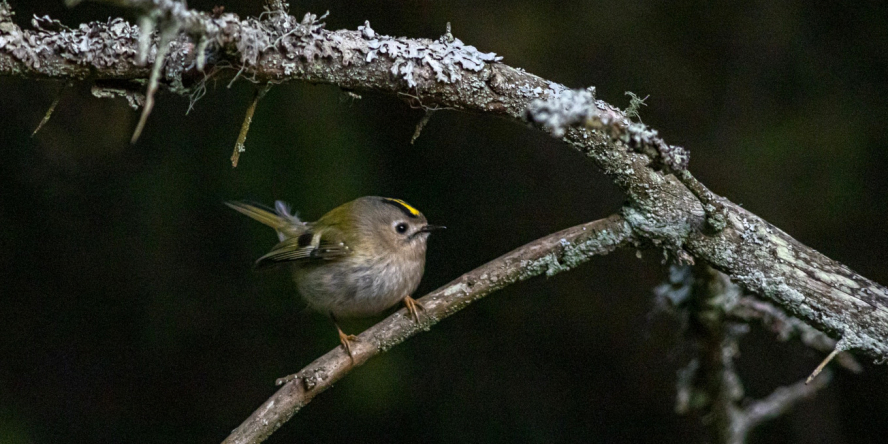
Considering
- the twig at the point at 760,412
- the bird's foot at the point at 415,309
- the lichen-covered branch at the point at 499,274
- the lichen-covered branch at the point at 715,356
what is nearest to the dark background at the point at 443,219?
the lichen-covered branch at the point at 715,356

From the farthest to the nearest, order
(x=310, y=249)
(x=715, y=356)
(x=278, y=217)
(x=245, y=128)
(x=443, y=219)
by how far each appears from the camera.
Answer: (x=443, y=219)
(x=278, y=217)
(x=310, y=249)
(x=715, y=356)
(x=245, y=128)

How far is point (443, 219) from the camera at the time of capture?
3.27 meters

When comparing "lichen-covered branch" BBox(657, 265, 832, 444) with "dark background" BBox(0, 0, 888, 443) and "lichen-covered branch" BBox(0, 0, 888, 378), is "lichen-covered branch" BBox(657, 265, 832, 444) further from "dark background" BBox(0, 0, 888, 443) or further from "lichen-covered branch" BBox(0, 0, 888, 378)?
"lichen-covered branch" BBox(0, 0, 888, 378)

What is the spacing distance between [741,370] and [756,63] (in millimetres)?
1329

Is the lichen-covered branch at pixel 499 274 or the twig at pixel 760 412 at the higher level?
the lichen-covered branch at pixel 499 274

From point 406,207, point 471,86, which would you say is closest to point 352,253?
point 406,207

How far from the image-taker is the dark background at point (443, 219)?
2689 mm

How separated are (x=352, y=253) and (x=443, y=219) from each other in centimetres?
65

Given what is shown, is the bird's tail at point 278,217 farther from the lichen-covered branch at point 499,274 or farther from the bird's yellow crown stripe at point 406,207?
the lichen-covered branch at point 499,274

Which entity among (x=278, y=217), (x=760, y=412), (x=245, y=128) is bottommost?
(x=760, y=412)

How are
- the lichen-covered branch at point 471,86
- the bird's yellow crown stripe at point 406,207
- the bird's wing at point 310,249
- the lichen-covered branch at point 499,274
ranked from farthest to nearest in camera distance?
1. the bird's yellow crown stripe at point 406,207
2. the bird's wing at point 310,249
3. the lichen-covered branch at point 499,274
4. the lichen-covered branch at point 471,86

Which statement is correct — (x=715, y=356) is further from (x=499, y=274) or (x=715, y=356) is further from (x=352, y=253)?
(x=352, y=253)

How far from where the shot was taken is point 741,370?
319 centimetres

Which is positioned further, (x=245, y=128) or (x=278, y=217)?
(x=278, y=217)
